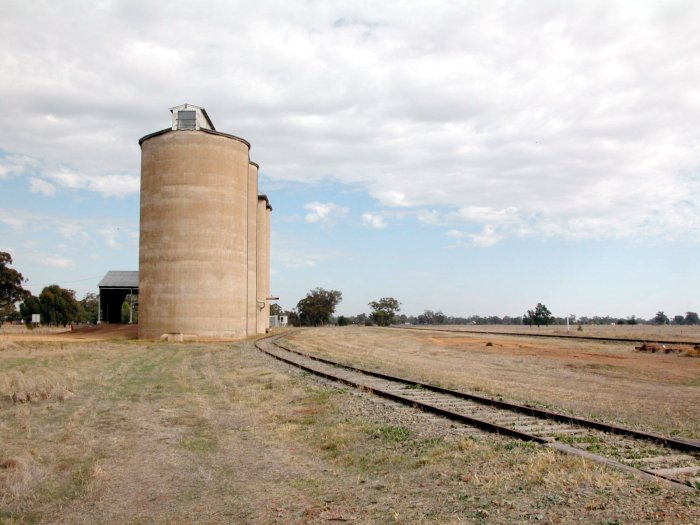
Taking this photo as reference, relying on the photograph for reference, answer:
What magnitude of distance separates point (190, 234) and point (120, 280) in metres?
29.4

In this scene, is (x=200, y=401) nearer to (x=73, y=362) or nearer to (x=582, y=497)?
(x=582, y=497)

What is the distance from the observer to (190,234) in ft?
169

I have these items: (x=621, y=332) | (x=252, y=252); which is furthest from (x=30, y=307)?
(x=621, y=332)

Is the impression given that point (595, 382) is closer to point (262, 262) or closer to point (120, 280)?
point (262, 262)

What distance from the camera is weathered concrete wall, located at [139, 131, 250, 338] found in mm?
51312

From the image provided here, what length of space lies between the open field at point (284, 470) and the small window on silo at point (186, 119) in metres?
41.9

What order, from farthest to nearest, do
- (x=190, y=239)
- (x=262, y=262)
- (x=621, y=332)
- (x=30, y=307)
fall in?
1. (x=30, y=307)
2. (x=621, y=332)
3. (x=262, y=262)
4. (x=190, y=239)

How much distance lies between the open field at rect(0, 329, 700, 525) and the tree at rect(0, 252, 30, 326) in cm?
9229

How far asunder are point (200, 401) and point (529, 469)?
9911 mm

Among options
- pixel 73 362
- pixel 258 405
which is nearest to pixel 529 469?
pixel 258 405

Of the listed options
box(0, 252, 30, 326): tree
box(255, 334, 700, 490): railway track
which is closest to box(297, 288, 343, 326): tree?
box(0, 252, 30, 326): tree

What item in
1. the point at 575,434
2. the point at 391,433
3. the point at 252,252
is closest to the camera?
the point at 575,434

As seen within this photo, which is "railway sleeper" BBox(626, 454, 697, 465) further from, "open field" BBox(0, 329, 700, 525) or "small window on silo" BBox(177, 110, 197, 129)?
"small window on silo" BBox(177, 110, 197, 129)

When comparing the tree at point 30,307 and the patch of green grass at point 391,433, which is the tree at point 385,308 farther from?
the patch of green grass at point 391,433
